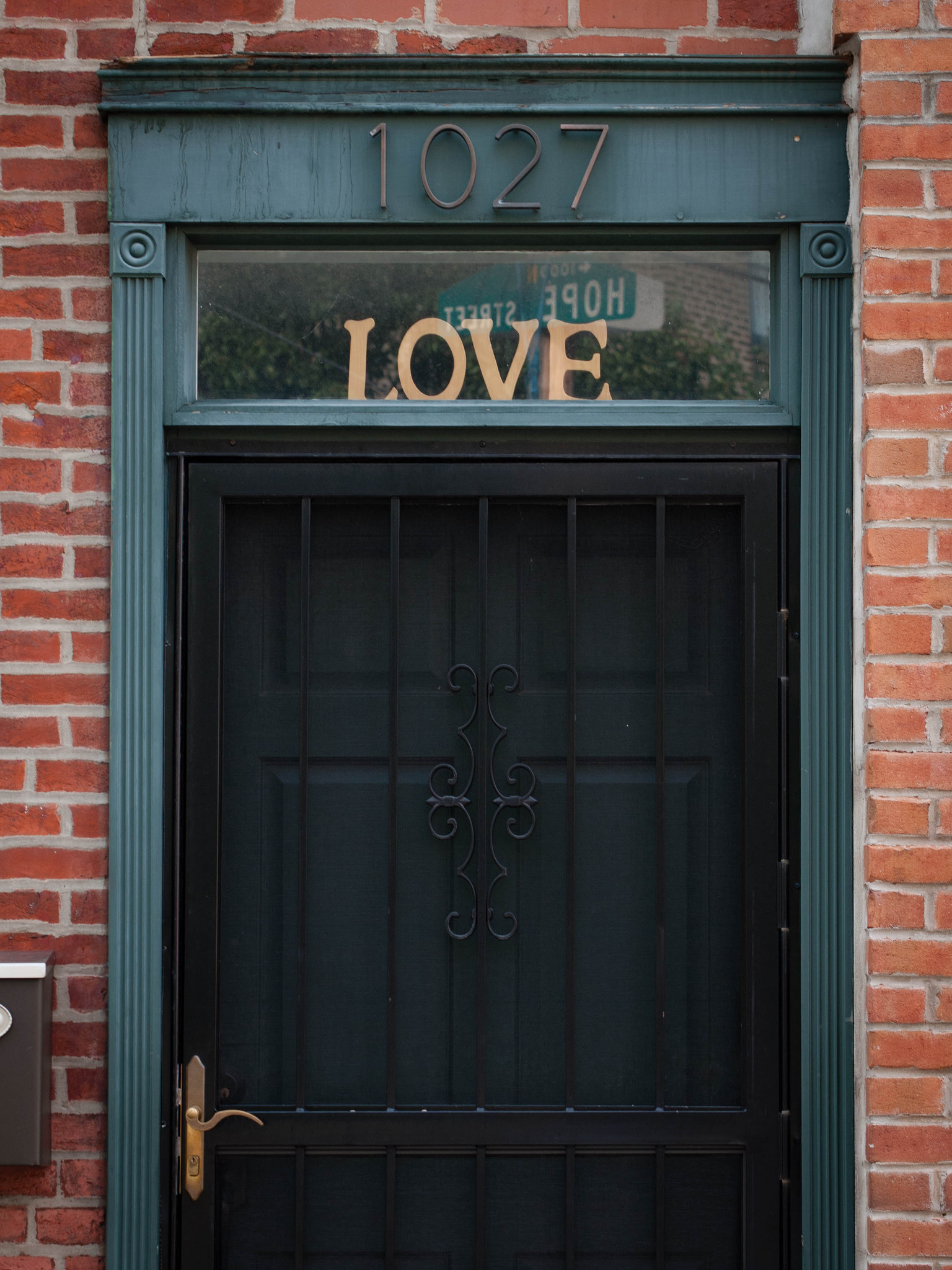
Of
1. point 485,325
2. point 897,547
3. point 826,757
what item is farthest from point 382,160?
point 826,757

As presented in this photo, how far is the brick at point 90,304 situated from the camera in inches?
83.3

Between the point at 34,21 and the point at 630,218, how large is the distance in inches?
54.5

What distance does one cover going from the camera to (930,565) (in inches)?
77.6

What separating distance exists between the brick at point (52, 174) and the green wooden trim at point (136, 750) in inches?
5.6

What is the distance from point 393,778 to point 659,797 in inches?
23.5

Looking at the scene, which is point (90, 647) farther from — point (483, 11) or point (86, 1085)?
point (483, 11)

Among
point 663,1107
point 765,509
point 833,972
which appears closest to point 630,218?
point 765,509

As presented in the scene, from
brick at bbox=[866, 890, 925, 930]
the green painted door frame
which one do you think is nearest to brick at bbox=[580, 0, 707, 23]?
the green painted door frame

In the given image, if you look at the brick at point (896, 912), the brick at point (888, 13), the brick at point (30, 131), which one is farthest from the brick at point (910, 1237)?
the brick at point (30, 131)

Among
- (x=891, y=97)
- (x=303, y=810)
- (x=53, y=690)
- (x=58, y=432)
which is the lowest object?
(x=303, y=810)

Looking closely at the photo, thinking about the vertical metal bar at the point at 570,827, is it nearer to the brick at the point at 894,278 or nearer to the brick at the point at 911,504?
the brick at the point at 911,504

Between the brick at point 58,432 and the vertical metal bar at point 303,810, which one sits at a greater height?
the brick at point 58,432

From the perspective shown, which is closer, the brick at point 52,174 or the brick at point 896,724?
the brick at point 896,724

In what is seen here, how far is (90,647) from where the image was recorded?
2.10m
